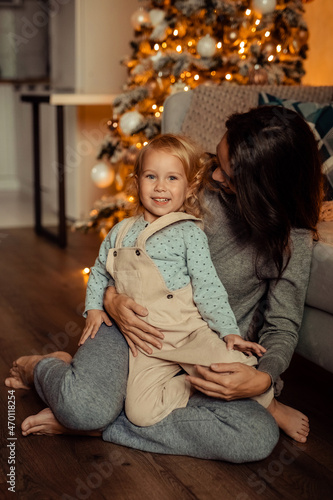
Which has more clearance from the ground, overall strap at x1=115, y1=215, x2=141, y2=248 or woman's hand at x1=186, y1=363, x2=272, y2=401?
overall strap at x1=115, y1=215, x2=141, y2=248

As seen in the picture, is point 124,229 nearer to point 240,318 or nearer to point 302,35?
point 240,318

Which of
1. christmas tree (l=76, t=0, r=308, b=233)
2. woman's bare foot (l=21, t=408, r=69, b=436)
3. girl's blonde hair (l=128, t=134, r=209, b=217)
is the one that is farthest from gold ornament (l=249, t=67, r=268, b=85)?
woman's bare foot (l=21, t=408, r=69, b=436)

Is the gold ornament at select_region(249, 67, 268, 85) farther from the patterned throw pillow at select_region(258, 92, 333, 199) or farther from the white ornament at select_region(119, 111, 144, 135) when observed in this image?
the patterned throw pillow at select_region(258, 92, 333, 199)

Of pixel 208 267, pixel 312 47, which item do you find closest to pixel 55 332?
pixel 208 267

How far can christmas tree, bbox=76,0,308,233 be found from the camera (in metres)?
2.54

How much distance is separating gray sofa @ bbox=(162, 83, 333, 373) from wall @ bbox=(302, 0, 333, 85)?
86cm

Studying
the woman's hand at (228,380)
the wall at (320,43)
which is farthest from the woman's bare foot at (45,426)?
the wall at (320,43)

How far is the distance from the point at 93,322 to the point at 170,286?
0.69 feet

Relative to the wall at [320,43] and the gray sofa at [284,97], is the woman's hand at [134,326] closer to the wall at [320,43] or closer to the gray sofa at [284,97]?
the gray sofa at [284,97]

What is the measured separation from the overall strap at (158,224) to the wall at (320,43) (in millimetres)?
1921

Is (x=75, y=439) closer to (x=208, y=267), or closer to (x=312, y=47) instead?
(x=208, y=267)

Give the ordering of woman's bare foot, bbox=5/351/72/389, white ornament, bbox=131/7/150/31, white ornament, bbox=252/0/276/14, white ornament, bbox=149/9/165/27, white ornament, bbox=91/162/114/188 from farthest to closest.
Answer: white ornament, bbox=91/162/114/188 < white ornament, bbox=131/7/150/31 < white ornament, bbox=149/9/165/27 < white ornament, bbox=252/0/276/14 < woman's bare foot, bbox=5/351/72/389

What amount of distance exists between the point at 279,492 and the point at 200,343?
1.06ft

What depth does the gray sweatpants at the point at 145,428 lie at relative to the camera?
1.15 meters
